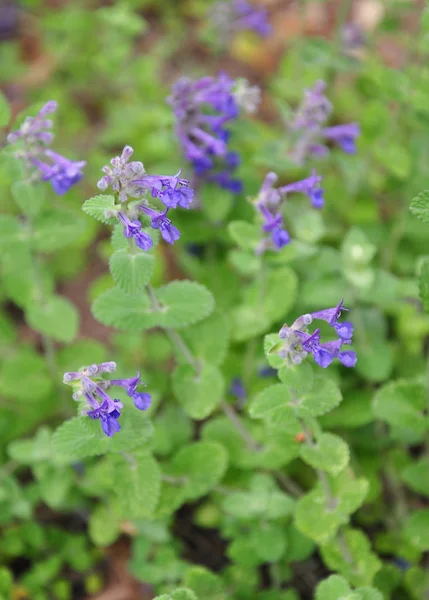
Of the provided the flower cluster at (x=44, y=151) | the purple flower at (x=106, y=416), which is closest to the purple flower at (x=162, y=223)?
the purple flower at (x=106, y=416)

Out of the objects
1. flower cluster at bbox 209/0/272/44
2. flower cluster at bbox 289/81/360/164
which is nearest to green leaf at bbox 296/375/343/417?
flower cluster at bbox 289/81/360/164

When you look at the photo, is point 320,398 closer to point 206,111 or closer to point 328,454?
point 328,454

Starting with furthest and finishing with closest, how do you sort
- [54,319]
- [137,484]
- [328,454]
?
[54,319] → [137,484] → [328,454]

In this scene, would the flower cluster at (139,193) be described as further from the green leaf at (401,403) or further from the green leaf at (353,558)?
the green leaf at (353,558)

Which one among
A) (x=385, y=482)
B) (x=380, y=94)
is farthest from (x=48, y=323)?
(x=380, y=94)

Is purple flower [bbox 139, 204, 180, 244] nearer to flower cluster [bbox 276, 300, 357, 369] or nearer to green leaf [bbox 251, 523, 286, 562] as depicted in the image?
flower cluster [bbox 276, 300, 357, 369]

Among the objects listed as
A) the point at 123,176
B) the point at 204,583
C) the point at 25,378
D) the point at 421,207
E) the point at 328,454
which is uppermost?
the point at 123,176

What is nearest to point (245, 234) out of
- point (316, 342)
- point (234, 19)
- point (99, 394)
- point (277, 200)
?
point (277, 200)
